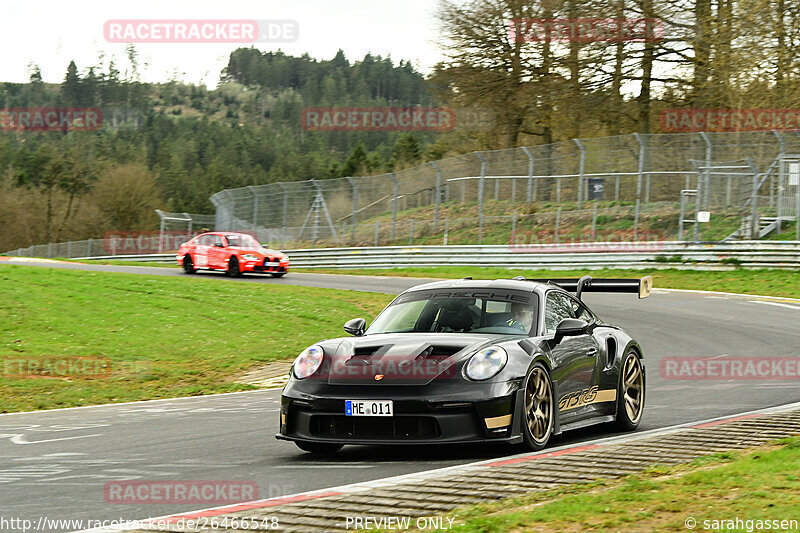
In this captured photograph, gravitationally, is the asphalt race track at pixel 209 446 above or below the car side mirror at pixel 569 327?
below

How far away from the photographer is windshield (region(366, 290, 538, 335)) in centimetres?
829

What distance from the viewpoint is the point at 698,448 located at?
7.33 m

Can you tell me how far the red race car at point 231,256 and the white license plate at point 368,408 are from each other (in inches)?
966

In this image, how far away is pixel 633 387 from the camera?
9.38 meters

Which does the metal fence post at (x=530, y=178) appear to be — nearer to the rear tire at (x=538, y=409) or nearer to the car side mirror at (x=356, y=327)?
the car side mirror at (x=356, y=327)

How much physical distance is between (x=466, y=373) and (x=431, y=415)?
424 millimetres

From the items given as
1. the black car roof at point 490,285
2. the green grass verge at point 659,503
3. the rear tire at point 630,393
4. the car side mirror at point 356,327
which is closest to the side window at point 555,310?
the black car roof at point 490,285

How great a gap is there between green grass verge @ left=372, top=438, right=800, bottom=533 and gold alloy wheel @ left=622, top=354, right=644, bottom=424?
9.01 feet

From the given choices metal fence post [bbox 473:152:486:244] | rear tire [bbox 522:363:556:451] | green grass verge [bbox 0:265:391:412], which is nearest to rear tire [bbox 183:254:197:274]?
green grass verge [bbox 0:265:391:412]

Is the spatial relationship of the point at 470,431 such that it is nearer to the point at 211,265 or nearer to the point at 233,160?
the point at 211,265

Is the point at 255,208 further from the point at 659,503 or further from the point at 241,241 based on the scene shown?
the point at 659,503

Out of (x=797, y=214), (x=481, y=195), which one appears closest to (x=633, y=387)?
(x=797, y=214)

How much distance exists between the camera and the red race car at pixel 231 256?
31.6 metres

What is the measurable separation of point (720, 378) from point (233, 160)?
141m
